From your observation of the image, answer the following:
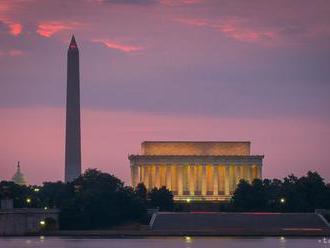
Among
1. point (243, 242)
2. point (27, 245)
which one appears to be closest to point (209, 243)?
point (243, 242)

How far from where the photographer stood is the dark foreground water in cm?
17775

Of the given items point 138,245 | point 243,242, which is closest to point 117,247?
point 138,245

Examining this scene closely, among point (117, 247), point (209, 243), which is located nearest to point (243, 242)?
point (209, 243)

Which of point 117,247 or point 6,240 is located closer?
point 117,247

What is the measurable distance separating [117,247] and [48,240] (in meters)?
23.3

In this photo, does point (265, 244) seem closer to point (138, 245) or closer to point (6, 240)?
point (138, 245)

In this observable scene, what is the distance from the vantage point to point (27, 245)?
17812 cm

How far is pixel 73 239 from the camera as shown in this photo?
19962 centimetres

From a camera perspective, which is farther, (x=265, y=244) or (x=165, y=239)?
(x=165, y=239)

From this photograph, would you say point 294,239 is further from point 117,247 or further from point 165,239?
point 117,247

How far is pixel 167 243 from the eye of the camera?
185500 millimetres

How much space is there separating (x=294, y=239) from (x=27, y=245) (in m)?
33.8

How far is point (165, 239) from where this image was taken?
199 meters

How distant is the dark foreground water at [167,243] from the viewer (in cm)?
17775
